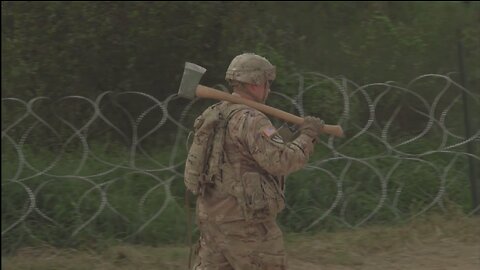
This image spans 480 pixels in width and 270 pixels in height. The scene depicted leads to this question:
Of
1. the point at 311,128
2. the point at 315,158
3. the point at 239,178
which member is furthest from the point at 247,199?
the point at 315,158

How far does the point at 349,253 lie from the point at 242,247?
2.27 metres

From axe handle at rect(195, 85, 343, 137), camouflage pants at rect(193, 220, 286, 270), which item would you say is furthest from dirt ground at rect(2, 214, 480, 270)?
axe handle at rect(195, 85, 343, 137)

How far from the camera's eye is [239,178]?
12.0 feet

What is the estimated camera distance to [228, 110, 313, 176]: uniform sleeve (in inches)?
138

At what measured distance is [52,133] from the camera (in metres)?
6.65

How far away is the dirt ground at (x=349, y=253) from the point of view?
551 cm

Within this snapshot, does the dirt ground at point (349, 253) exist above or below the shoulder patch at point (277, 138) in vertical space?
below

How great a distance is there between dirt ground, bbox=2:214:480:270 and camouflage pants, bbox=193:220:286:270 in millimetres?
1764

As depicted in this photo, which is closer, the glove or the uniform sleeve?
the uniform sleeve

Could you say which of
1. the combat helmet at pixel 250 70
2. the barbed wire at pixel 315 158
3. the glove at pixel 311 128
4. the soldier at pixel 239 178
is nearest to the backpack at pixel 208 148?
the soldier at pixel 239 178

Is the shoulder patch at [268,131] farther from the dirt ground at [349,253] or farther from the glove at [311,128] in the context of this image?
the dirt ground at [349,253]

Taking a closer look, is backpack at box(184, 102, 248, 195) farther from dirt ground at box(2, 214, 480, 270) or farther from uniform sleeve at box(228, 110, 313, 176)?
dirt ground at box(2, 214, 480, 270)

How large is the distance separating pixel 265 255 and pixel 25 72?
504cm

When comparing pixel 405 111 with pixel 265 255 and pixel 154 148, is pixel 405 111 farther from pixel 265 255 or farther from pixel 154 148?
pixel 265 255
